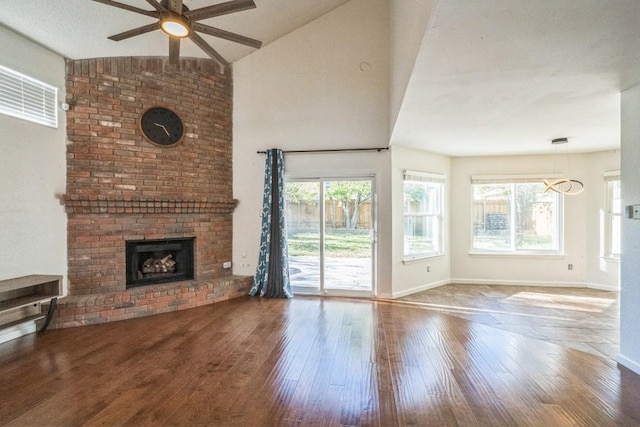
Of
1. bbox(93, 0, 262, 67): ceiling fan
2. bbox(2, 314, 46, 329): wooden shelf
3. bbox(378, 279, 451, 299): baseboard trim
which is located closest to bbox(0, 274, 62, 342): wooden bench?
bbox(2, 314, 46, 329): wooden shelf

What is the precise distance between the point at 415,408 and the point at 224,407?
1290 millimetres

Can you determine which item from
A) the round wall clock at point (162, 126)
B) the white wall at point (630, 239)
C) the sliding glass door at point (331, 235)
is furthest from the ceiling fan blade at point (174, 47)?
the white wall at point (630, 239)

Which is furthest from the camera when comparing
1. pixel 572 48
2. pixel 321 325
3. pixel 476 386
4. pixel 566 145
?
pixel 566 145

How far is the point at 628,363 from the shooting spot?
276 centimetres

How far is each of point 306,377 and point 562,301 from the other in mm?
4386

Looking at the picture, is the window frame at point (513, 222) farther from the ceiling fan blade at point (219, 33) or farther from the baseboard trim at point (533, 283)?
the ceiling fan blade at point (219, 33)

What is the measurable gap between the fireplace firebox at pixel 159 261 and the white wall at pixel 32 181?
29.6 inches

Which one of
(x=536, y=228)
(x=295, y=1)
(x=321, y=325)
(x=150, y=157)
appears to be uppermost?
(x=295, y=1)

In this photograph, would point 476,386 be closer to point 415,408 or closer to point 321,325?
point 415,408

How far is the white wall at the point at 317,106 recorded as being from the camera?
16.1ft

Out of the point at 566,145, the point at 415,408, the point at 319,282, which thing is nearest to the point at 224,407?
the point at 415,408

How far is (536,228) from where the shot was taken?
5.95 m

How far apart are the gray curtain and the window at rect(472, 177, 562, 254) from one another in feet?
12.1

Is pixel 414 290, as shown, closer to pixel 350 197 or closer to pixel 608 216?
pixel 350 197
